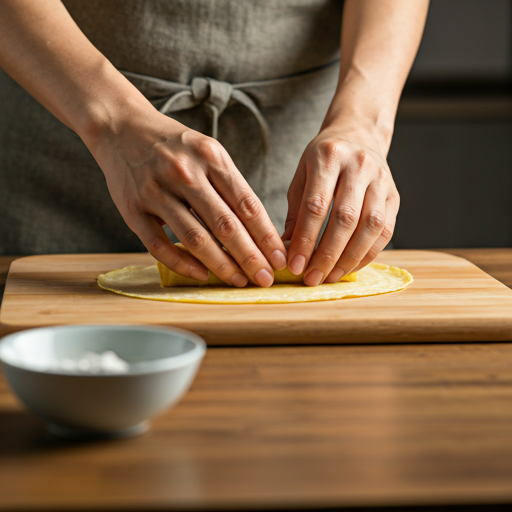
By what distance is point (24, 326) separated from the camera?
0.76 metres

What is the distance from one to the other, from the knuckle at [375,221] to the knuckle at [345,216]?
4 cm

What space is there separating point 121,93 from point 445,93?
8.57 ft

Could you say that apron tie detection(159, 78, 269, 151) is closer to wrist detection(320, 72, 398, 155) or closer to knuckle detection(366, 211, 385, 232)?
wrist detection(320, 72, 398, 155)

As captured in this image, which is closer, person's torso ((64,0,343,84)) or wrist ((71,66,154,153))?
wrist ((71,66,154,153))

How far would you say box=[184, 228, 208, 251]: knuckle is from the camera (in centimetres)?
91

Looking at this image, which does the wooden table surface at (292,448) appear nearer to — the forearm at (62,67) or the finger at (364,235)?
the finger at (364,235)

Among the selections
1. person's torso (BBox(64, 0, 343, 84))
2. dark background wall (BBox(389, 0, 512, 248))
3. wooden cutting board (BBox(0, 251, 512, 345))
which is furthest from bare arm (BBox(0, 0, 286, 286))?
dark background wall (BBox(389, 0, 512, 248))

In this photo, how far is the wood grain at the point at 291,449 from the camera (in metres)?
0.38

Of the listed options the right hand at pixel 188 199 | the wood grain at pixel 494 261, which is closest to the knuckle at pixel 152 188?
the right hand at pixel 188 199

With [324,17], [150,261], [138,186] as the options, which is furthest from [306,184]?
[324,17]

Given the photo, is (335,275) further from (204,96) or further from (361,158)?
(204,96)

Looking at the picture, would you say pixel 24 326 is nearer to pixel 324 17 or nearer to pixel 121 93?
pixel 121 93

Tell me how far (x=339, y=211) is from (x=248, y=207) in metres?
0.14

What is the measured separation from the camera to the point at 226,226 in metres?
0.90
